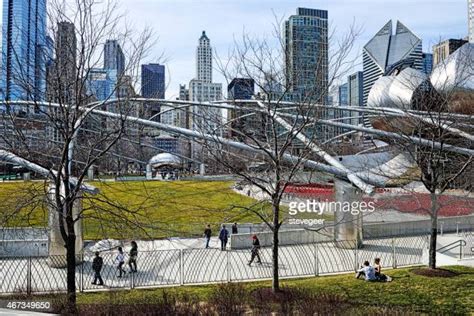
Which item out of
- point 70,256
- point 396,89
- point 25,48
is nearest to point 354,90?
point 396,89

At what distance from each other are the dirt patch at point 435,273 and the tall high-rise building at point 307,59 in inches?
218

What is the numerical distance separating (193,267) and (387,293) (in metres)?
6.16

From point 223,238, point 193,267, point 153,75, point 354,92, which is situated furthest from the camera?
point 354,92

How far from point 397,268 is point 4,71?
473 inches

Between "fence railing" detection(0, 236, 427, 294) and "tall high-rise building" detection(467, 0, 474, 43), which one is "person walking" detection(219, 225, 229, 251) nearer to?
"fence railing" detection(0, 236, 427, 294)

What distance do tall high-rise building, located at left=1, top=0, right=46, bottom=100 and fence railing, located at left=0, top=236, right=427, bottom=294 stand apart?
→ 4.90 metres

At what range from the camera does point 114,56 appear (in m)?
9.98

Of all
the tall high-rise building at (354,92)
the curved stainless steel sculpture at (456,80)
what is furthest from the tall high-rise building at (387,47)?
the curved stainless steel sculpture at (456,80)

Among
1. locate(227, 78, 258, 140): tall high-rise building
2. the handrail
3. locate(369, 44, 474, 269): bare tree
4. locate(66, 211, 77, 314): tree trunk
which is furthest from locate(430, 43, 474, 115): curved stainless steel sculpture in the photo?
locate(66, 211, 77, 314): tree trunk

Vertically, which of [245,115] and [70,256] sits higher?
[245,115]

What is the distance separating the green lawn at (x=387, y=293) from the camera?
9953 mm

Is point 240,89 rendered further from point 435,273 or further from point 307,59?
point 435,273

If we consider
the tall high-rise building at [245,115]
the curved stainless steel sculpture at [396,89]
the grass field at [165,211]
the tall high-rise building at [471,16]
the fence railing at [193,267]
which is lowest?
the fence railing at [193,267]

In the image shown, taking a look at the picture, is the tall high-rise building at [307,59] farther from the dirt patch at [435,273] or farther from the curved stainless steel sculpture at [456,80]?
the curved stainless steel sculpture at [456,80]
